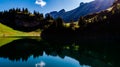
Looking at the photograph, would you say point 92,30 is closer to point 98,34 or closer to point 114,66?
point 98,34

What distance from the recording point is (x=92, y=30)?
145 m

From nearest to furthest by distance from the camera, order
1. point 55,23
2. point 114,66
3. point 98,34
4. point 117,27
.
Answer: point 114,66 → point 117,27 → point 98,34 → point 55,23

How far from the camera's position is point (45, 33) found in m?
184

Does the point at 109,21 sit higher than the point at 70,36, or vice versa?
the point at 109,21

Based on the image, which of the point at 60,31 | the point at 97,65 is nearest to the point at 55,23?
the point at 60,31

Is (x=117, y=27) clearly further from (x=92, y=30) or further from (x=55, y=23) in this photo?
(x=55, y=23)

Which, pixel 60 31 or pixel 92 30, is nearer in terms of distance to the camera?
pixel 92 30

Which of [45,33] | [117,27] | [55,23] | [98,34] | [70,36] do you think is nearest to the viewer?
[117,27]

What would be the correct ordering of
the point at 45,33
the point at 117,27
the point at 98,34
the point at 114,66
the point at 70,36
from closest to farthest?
the point at 114,66, the point at 117,27, the point at 98,34, the point at 70,36, the point at 45,33

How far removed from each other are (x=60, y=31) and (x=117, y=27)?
43010mm

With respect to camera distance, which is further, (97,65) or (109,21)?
(109,21)

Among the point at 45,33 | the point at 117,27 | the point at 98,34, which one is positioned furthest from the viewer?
the point at 45,33

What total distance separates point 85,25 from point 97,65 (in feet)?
332

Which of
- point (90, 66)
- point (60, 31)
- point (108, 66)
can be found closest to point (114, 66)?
point (108, 66)
